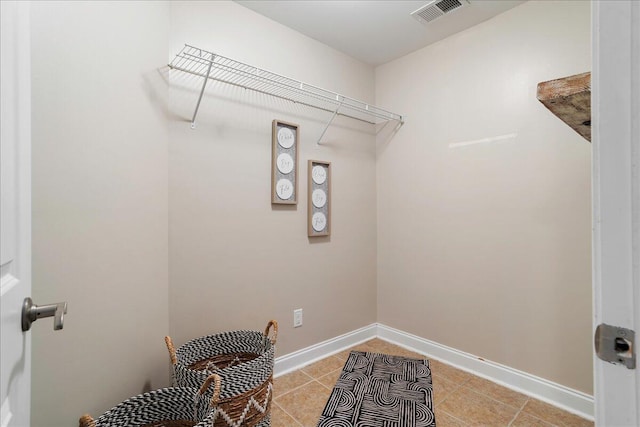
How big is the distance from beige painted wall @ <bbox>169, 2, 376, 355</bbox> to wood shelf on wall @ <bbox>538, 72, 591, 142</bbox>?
1498mm

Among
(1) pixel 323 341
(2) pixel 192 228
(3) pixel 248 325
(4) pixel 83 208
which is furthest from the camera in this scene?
(1) pixel 323 341

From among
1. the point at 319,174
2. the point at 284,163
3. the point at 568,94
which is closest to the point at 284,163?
the point at 284,163

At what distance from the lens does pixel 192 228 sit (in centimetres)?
172

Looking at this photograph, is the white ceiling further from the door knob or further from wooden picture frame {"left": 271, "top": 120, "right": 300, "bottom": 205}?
the door knob

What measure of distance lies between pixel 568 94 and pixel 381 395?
5.65 feet

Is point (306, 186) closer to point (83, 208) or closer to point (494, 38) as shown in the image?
point (83, 208)

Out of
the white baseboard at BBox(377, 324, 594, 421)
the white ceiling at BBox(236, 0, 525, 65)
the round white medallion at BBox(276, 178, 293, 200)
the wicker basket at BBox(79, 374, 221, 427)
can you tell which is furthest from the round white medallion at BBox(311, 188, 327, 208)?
the wicker basket at BBox(79, 374, 221, 427)

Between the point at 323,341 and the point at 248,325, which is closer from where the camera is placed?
the point at 248,325

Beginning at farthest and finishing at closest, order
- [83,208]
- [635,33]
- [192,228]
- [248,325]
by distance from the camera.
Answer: [248,325] → [192,228] → [83,208] → [635,33]

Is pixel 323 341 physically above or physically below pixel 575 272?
below

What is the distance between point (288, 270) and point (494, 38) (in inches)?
81.0

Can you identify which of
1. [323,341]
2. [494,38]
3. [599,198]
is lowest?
[323,341]

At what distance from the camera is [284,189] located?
2.11m

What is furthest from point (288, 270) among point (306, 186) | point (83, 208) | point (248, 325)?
point (83, 208)
